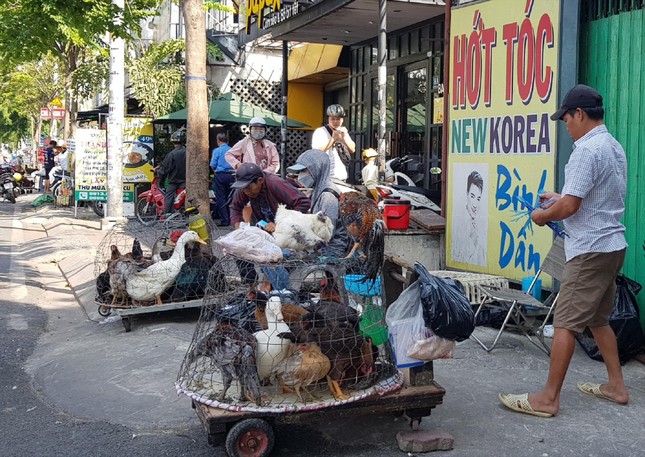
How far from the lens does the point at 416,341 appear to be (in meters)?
4.19

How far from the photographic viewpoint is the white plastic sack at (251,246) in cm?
453

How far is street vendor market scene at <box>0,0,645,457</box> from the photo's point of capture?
4.22 m

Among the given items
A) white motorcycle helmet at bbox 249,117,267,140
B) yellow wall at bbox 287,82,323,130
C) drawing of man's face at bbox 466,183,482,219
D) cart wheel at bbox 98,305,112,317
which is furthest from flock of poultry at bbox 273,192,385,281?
yellow wall at bbox 287,82,323,130

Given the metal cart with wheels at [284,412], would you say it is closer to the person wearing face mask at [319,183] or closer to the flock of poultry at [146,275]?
the person wearing face mask at [319,183]

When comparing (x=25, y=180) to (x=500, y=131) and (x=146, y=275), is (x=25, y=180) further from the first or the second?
(x=500, y=131)

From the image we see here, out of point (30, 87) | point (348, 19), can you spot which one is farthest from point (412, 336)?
point (30, 87)

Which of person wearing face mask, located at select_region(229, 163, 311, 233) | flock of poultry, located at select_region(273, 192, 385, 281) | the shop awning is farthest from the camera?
the shop awning

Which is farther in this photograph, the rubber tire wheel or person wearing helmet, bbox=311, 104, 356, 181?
the rubber tire wheel

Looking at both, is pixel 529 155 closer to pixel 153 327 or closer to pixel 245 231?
pixel 245 231

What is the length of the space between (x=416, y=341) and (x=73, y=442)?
220 cm

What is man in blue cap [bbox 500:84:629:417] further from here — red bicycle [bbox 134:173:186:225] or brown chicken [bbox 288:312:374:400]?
red bicycle [bbox 134:173:186:225]

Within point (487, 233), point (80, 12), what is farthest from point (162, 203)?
point (487, 233)

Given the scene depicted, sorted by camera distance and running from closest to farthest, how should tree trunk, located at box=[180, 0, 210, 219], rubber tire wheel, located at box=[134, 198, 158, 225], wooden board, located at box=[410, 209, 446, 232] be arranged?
wooden board, located at box=[410, 209, 446, 232], tree trunk, located at box=[180, 0, 210, 219], rubber tire wheel, located at box=[134, 198, 158, 225]

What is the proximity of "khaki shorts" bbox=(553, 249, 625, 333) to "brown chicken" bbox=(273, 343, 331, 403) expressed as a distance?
1.56 m
